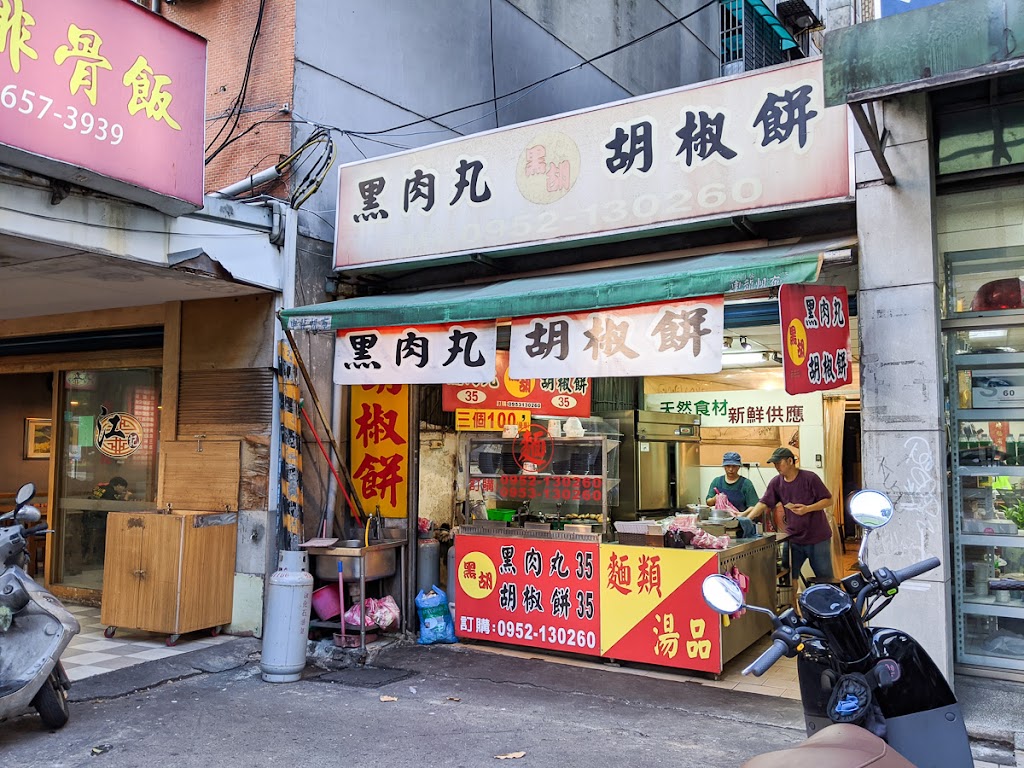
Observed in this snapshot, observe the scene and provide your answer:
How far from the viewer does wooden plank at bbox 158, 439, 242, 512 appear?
27.8 feet

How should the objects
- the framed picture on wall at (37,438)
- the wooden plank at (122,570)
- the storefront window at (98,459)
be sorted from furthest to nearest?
the framed picture on wall at (37,438) → the storefront window at (98,459) → the wooden plank at (122,570)

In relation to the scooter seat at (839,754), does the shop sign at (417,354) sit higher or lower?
higher

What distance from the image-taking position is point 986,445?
243 inches

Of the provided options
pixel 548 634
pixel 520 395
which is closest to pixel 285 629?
pixel 548 634

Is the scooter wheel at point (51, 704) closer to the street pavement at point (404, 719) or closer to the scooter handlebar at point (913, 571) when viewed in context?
the street pavement at point (404, 719)

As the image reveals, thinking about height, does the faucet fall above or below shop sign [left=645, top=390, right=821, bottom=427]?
below

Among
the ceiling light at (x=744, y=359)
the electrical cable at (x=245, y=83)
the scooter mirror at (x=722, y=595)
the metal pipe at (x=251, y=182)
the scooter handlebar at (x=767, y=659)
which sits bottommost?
the scooter handlebar at (x=767, y=659)

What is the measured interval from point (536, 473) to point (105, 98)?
6.57 meters

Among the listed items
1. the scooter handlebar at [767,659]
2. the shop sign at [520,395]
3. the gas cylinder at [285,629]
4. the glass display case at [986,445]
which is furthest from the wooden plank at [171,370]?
the scooter handlebar at [767,659]

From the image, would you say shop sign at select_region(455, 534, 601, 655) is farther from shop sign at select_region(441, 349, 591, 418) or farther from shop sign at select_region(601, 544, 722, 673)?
shop sign at select_region(441, 349, 591, 418)

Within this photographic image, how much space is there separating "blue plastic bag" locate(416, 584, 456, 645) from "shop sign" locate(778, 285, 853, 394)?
4494mm

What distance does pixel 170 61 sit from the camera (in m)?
6.79

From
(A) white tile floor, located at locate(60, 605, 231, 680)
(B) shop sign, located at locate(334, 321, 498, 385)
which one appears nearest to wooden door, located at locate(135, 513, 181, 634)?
(A) white tile floor, located at locate(60, 605, 231, 680)

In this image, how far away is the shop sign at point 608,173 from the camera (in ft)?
21.4
